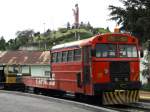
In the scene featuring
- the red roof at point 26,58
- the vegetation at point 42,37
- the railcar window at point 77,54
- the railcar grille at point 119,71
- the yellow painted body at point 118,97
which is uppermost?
the vegetation at point 42,37

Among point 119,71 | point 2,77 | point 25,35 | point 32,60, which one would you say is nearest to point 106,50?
point 119,71

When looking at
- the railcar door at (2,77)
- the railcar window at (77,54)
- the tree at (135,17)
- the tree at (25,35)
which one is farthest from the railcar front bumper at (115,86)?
the tree at (25,35)

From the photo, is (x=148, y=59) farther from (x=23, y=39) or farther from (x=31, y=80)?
(x=23, y=39)

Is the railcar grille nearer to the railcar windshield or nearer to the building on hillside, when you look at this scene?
the railcar windshield

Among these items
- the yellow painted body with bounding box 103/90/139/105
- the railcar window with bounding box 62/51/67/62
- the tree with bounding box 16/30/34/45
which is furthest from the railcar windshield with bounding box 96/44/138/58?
the tree with bounding box 16/30/34/45

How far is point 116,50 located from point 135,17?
12311 mm

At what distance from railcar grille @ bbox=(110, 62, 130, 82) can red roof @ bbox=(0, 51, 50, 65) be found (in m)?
47.2

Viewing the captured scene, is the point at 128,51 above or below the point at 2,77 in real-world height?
above

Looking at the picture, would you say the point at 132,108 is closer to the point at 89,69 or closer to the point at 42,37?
the point at 89,69

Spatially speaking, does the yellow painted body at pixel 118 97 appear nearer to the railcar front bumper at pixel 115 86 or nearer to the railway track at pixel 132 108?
the railcar front bumper at pixel 115 86

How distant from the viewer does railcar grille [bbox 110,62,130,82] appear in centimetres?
2191

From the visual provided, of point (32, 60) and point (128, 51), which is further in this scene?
point (32, 60)

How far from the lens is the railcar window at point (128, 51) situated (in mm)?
22406

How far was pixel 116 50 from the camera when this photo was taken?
2233 centimetres
